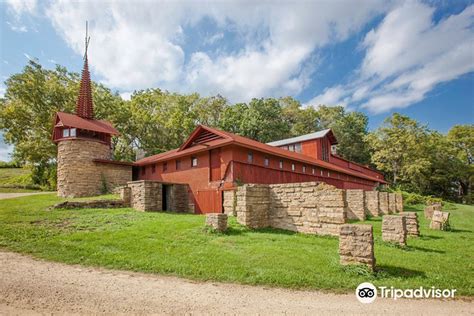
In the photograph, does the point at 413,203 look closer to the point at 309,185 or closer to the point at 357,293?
the point at 309,185

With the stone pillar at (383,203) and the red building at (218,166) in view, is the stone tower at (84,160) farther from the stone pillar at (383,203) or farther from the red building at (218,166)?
the stone pillar at (383,203)

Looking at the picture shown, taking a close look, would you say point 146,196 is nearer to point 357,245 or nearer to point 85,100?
point 357,245

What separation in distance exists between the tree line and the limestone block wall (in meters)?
18.4

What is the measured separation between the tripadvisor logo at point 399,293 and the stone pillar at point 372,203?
14283mm

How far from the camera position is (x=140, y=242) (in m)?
8.77

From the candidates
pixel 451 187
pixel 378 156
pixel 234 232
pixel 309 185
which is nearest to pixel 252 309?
pixel 234 232

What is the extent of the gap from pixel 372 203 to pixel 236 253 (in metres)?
14.9

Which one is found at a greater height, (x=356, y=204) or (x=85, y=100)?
(x=85, y=100)

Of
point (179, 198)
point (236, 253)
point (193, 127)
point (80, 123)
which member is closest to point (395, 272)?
point (236, 253)

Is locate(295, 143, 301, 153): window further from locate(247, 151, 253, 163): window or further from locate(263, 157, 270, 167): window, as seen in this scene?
locate(247, 151, 253, 163): window

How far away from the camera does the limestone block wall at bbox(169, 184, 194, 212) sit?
19.2 metres

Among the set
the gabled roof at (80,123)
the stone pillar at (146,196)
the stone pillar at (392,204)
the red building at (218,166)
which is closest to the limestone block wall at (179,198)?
the red building at (218,166)

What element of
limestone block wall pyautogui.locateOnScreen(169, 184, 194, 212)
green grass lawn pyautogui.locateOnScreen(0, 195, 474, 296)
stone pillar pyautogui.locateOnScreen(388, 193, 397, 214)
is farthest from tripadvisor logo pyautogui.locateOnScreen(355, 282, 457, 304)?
stone pillar pyautogui.locateOnScreen(388, 193, 397, 214)

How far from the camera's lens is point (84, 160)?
23375 millimetres
